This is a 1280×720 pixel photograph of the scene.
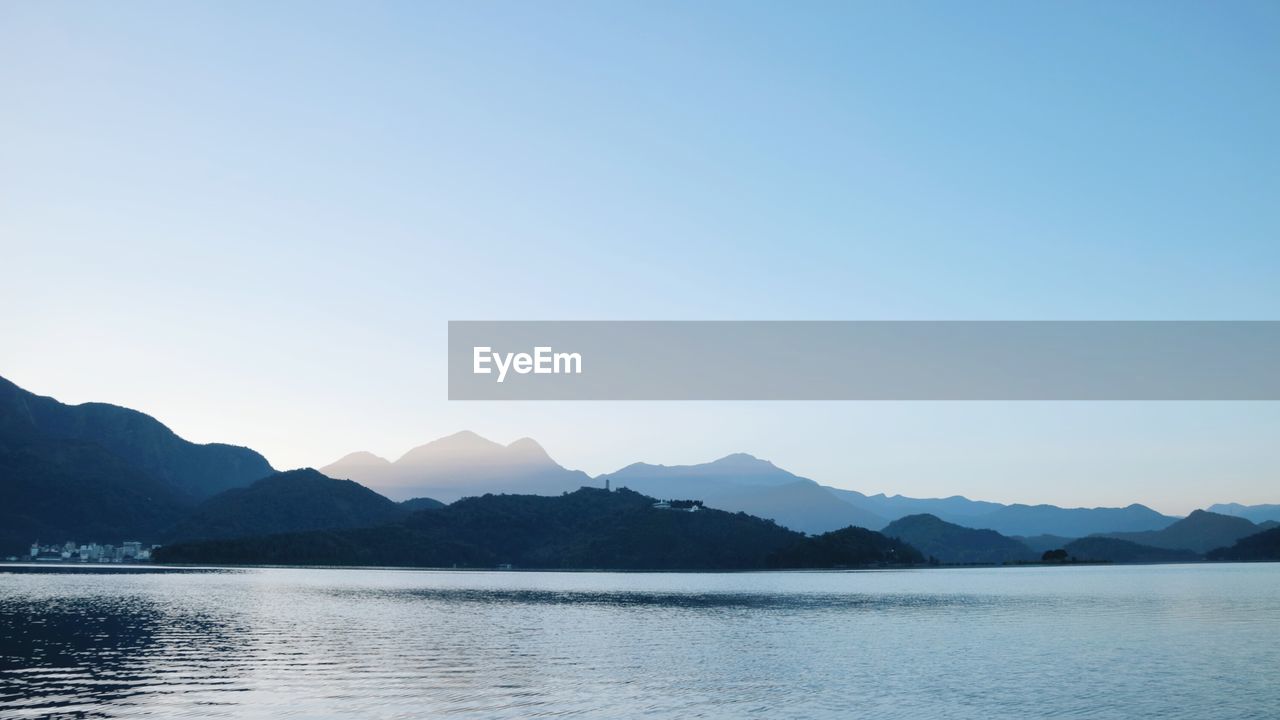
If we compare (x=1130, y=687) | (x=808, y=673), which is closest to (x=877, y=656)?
(x=808, y=673)

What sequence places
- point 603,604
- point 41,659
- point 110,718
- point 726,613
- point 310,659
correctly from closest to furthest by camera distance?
1. point 110,718
2. point 41,659
3. point 310,659
4. point 726,613
5. point 603,604

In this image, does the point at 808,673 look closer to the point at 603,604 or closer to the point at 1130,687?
the point at 1130,687

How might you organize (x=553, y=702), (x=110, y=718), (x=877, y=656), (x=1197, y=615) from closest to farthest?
(x=110, y=718) → (x=553, y=702) → (x=877, y=656) → (x=1197, y=615)

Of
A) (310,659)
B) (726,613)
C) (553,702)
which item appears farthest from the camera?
(726,613)

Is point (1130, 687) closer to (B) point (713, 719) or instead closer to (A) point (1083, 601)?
(B) point (713, 719)

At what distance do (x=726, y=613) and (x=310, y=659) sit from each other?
73564mm

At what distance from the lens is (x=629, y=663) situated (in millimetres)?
70250

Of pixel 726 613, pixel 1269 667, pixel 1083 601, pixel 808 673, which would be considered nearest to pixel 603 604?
pixel 726 613

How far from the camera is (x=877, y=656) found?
76500mm

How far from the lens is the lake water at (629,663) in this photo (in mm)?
50625

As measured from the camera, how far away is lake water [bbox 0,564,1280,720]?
5062 cm

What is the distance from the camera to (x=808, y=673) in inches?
2576

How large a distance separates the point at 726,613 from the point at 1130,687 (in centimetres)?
7802

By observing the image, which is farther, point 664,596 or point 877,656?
point 664,596
